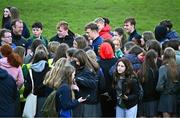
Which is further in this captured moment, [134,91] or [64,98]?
[134,91]

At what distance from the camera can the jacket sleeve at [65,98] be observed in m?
10.6

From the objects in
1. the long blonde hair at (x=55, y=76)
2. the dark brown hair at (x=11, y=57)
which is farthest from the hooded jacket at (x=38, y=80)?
the long blonde hair at (x=55, y=76)

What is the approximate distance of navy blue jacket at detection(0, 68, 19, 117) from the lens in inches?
445

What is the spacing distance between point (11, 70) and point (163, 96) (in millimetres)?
3231

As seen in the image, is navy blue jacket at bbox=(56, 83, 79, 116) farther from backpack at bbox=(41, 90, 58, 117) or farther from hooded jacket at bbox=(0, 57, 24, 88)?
hooded jacket at bbox=(0, 57, 24, 88)

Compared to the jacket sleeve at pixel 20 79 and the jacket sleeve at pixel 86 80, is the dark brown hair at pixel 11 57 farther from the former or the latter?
the jacket sleeve at pixel 86 80

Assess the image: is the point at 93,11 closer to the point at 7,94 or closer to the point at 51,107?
→ the point at 7,94

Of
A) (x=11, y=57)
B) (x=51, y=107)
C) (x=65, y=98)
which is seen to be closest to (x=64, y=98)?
(x=65, y=98)

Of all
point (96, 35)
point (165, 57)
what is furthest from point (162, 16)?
point (165, 57)

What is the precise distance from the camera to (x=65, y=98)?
10656 millimetres

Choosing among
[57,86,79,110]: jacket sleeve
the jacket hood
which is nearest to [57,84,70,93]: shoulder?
[57,86,79,110]: jacket sleeve

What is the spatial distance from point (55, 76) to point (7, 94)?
1.04m

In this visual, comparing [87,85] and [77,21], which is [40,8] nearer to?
[77,21]

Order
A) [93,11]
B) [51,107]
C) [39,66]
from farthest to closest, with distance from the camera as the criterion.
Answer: [93,11], [39,66], [51,107]
